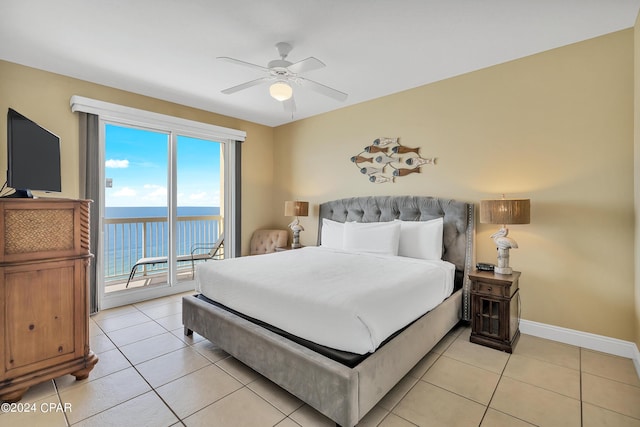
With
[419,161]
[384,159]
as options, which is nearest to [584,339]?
[419,161]

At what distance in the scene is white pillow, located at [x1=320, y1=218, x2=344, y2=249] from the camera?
400 cm

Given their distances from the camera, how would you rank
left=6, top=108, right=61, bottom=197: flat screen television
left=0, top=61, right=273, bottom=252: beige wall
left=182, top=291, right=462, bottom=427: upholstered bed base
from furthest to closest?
left=0, top=61, right=273, bottom=252: beige wall → left=6, top=108, right=61, bottom=197: flat screen television → left=182, top=291, right=462, bottom=427: upholstered bed base

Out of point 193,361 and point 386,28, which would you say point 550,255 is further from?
point 193,361

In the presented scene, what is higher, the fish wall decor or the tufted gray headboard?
the fish wall decor

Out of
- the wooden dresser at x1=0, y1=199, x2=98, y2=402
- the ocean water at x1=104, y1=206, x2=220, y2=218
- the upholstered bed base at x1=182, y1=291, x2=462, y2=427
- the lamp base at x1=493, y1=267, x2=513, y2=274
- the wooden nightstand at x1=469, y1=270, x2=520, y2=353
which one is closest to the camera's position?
the upholstered bed base at x1=182, y1=291, x2=462, y2=427

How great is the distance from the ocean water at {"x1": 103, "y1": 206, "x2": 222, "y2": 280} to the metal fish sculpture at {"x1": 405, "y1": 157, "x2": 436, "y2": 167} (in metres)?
3.23

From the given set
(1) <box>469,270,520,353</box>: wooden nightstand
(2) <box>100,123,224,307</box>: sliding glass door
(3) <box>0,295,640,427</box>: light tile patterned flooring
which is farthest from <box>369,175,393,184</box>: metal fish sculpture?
(2) <box>100,123,224,307</box>: sliding glass door

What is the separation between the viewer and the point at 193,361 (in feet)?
7.96

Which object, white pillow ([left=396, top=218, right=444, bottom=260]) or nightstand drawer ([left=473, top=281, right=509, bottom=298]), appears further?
white pillow ([left=396, top=218, right=444, bottom=260])

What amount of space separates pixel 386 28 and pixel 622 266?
9.30 ft

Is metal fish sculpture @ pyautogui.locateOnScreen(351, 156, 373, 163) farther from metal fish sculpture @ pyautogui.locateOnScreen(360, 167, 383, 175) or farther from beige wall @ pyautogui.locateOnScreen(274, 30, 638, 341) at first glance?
beige wall @ pyautogui.locateOnScreen(274, 30, 638, 341)

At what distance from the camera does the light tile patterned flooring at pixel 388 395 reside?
1.76 m

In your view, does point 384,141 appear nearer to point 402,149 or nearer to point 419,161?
point 402,149

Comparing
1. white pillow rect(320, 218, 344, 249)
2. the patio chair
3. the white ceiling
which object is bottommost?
the patio chair
